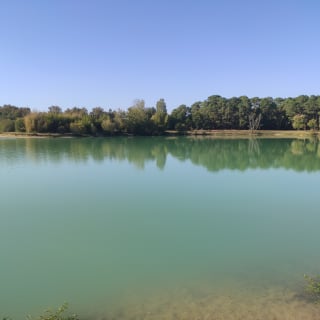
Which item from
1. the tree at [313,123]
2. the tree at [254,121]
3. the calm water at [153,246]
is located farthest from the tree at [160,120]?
the calm water at [153,246]

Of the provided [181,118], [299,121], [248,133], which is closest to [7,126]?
[181,118]

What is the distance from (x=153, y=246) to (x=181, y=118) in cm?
6245

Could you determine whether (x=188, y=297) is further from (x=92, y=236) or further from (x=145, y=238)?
(x=92, y=236)

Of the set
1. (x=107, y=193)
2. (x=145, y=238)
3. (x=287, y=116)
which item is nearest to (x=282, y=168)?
(x=107, y=193)

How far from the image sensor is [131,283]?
224 inches

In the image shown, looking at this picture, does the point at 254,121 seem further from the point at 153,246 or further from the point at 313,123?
the point at 153,246

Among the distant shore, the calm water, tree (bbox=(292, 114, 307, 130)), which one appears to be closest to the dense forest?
Answer: tree (bbox=(292, 114, 307, 130))

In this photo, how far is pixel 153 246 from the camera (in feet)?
24.3

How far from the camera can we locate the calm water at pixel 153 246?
516 cm

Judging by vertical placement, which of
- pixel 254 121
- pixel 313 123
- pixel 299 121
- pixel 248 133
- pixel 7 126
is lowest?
pixel 248 133

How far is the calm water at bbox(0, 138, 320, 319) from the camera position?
516 centimetres

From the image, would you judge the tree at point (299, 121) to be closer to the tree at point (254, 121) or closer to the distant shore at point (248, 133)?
the distant shore at point (248, 133)

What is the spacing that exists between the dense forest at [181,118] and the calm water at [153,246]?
43.1 m

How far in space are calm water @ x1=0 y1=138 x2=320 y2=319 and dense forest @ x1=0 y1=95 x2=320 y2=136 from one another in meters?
43.1
